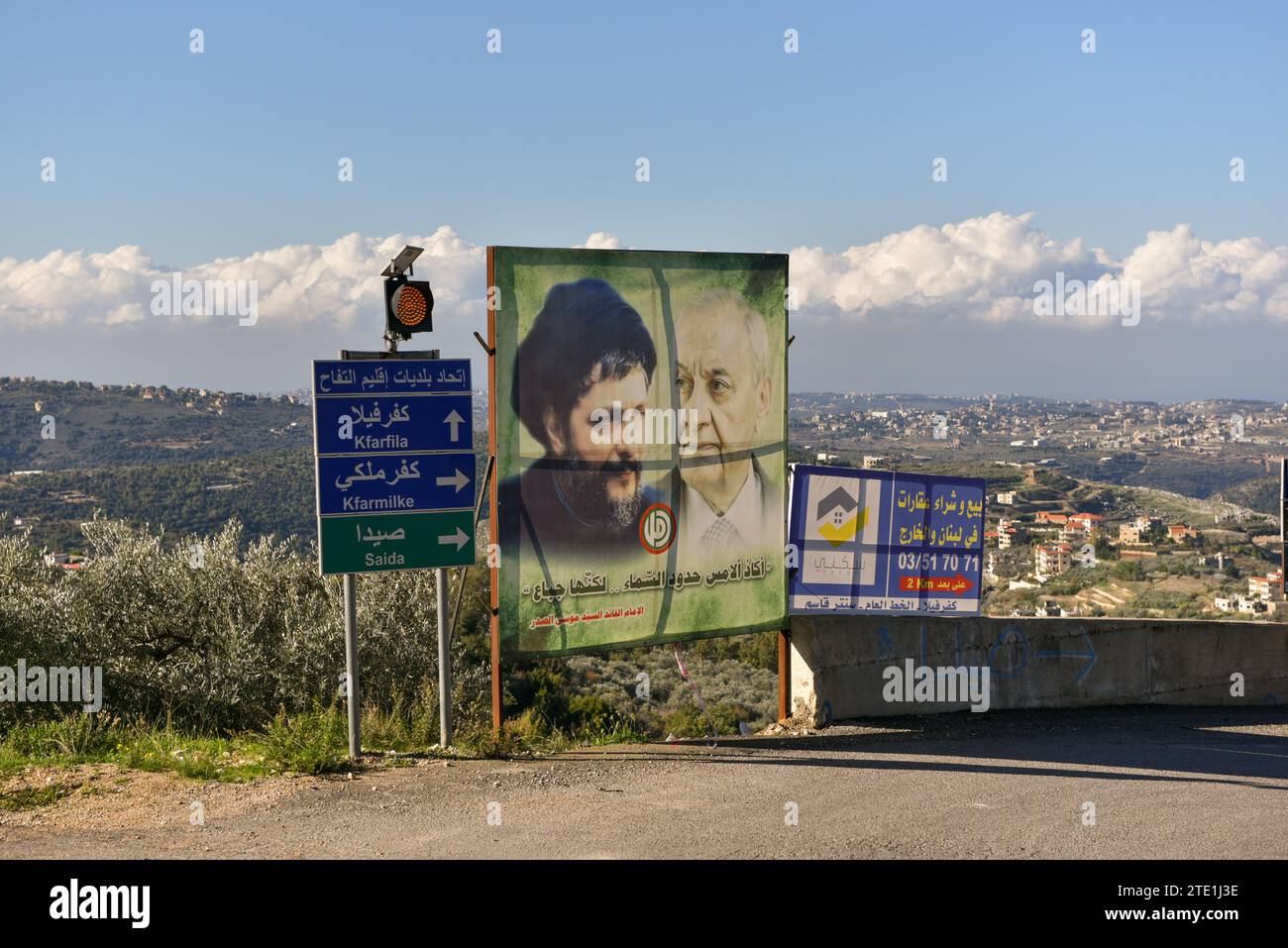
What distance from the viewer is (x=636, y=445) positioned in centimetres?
1020

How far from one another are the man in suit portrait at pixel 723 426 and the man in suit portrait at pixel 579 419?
1.49 feet

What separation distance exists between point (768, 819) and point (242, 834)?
3.38 metres

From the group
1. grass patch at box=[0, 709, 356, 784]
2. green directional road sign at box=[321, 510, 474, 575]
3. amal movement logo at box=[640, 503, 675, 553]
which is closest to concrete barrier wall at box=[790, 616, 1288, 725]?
amal movement logo at box=[640, 503, 675, 553]

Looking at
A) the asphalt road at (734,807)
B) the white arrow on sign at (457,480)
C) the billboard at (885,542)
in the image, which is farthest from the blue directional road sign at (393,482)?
the billboard at (885,542)

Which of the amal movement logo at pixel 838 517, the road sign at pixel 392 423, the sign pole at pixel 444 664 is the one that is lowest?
the sign pole at pixel 444 664

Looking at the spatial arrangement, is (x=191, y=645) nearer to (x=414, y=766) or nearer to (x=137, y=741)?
(x=137, y=741)

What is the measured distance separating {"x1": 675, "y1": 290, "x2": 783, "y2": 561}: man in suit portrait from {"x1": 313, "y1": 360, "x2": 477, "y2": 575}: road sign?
85.3 inches

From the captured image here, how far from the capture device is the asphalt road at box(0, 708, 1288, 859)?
7.05m

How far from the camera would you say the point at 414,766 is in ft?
29.3

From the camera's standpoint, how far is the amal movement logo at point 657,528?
33.8ft

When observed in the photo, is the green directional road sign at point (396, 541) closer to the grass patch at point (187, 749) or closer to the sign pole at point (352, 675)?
the sign pole at point (352, 675)

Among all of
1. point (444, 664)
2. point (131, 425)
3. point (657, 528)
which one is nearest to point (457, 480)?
point (444, 664)

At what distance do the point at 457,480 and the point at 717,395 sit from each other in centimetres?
268
